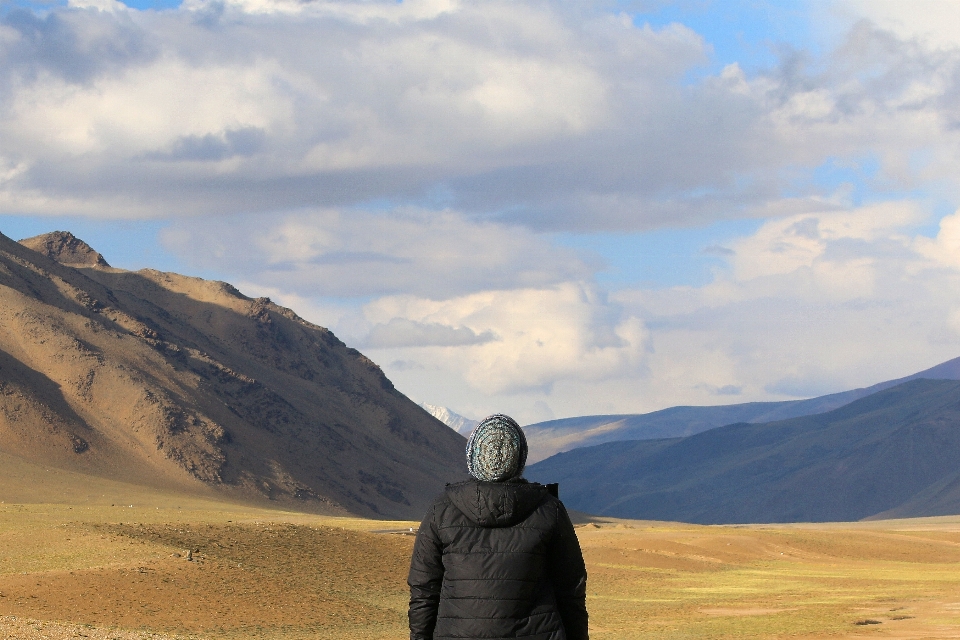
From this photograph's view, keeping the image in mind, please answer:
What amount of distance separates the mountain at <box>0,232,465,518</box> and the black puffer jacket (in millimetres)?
90264

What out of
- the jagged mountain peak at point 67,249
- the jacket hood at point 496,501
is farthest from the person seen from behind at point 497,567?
the jagged mountain peak at point 67,249

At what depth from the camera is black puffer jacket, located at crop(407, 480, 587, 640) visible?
20.9ft

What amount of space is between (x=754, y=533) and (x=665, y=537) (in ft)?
23.2

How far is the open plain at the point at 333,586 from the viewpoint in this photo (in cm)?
2716

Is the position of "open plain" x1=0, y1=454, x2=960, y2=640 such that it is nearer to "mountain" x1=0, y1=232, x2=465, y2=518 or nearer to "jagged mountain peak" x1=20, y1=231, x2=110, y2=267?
"mountain" x1=0, y1=232, x2=465, y2=518

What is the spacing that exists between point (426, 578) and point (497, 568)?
1.31 feet

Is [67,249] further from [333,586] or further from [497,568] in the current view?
[497,568]

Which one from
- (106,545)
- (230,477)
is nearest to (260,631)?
(106,545)

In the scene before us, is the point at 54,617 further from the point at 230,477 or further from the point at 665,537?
the point at 230,477

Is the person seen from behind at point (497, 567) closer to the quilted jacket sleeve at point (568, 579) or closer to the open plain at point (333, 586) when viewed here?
the quilted jacket sleeve at point (568, 579)

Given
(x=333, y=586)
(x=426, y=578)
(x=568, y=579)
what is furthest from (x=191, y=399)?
(x=568, y=579)

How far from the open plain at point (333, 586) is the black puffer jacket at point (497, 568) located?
1611 cm

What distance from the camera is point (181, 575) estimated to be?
32.3 meters

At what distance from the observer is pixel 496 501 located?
6383 millimetres
